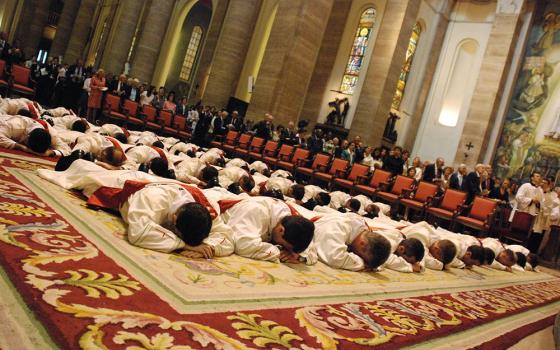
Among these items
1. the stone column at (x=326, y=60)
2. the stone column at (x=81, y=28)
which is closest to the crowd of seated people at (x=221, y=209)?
the stone column at (x=326, y=60)

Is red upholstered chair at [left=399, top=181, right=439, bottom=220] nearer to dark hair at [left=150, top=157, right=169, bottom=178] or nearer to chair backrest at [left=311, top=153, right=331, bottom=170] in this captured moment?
chair backrest at [left=311, top=153, right=331, bottom=170]

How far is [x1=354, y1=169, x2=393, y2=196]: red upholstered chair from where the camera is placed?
983 cm

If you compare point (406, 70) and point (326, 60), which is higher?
point (406, 70)

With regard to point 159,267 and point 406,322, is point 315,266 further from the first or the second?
point 159,267

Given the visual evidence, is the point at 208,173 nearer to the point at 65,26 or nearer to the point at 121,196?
the point at 121,196

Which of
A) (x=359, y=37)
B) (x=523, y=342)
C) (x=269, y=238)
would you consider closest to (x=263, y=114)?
(x=359, y=37)

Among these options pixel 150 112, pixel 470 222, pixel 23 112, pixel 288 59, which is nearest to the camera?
pixel 23 112

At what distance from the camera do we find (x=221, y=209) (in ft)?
10.8

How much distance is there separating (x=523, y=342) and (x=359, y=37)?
16955 millimetres

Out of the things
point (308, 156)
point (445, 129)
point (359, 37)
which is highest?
point (359, 37)

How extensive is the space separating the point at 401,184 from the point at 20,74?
32.4 feet

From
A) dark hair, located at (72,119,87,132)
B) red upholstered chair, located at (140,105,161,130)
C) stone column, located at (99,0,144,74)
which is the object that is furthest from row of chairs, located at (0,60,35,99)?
stone column, located at (99,0,144,74)

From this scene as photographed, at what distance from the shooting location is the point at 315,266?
354 cm

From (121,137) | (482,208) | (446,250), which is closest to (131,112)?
(121,137)
